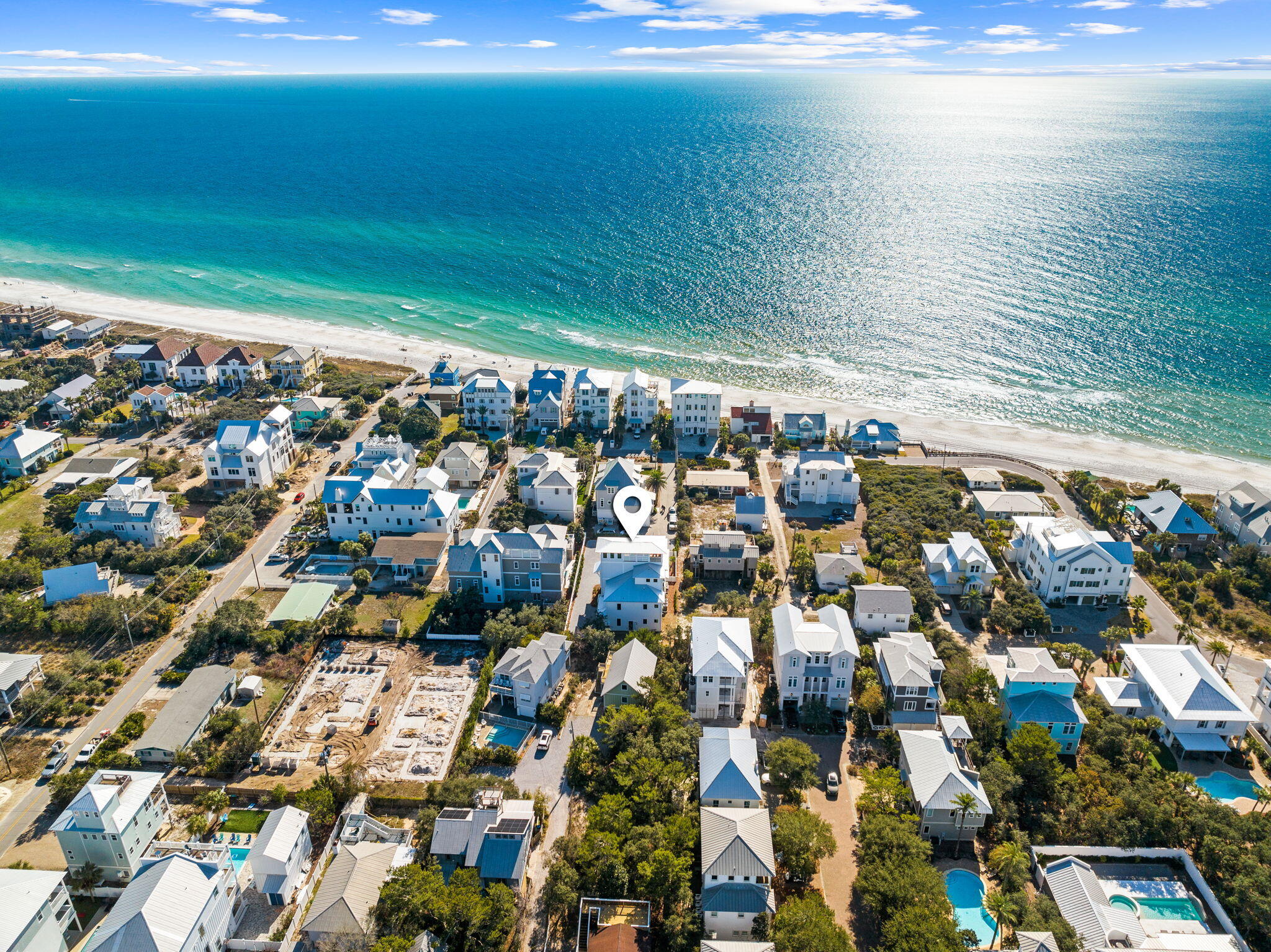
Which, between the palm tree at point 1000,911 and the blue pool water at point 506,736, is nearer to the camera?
the palm tree at point 1000,911

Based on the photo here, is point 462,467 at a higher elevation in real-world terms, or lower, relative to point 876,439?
higher

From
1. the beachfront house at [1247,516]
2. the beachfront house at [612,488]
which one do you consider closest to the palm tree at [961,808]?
the beachfront house at [612,488]

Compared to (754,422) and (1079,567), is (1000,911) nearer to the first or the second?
(1079,567)

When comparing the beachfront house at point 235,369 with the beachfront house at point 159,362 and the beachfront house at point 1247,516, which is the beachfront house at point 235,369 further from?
the beachfront house at point 1247,516

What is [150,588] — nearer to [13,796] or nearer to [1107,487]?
[13,796]

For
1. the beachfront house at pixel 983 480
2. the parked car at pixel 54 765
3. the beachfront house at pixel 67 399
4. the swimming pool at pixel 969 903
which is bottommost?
the swimming pool at pixel 969 903

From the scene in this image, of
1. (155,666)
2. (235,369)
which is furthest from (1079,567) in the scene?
(235,369)

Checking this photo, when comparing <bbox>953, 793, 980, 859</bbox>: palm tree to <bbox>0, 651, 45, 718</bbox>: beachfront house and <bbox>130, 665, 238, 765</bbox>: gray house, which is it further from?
<bbox>0, 651, 45, 718</bbox>: beachfront house
